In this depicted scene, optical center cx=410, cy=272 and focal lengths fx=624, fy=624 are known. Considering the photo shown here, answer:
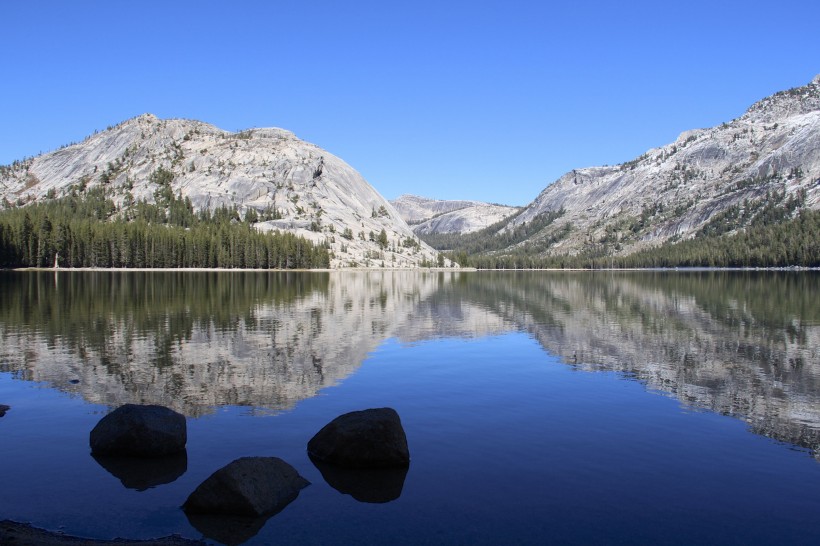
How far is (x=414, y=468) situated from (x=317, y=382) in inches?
616

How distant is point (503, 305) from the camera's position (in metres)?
97.2

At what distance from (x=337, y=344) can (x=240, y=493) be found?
112 feet

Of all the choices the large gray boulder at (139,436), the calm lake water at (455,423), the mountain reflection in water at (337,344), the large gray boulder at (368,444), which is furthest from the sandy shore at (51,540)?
the mountain reflection in water at (337,344)

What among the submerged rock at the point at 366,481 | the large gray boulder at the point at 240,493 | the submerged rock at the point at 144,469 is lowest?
the submerged rock at the point at 366,481

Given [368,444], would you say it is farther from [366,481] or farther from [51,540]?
[51,540]

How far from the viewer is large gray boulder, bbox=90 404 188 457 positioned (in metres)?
23.6

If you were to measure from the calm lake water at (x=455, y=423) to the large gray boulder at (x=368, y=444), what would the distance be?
0.94m

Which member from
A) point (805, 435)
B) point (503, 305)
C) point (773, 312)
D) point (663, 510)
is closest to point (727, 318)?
point (773, 312)

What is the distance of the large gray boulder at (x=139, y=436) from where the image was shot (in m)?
23.6

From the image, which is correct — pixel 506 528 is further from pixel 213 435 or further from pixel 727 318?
pixel 727 318

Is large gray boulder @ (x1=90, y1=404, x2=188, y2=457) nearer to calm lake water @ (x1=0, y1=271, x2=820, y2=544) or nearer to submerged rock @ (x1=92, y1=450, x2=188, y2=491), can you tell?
submerged rock @ (x1=92, y1=450, x2=188, y2=491)

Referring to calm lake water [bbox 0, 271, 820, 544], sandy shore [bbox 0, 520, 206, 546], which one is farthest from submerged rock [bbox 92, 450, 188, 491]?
sandy shore [bbox 0, 520, 206, 546]

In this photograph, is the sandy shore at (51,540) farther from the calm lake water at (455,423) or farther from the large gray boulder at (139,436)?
the large gray boulder at (139,436)

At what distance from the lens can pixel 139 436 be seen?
77.7ft
